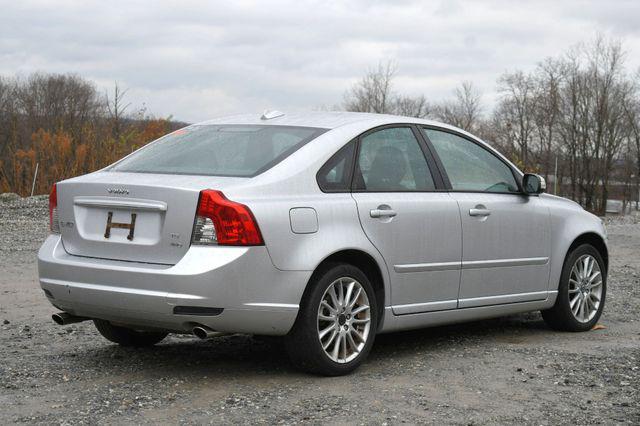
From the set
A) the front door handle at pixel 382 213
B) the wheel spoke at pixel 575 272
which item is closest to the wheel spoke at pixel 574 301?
the wheel spoke at pixel 575 272

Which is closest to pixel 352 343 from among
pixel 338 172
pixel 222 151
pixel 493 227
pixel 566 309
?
pixel 338 172

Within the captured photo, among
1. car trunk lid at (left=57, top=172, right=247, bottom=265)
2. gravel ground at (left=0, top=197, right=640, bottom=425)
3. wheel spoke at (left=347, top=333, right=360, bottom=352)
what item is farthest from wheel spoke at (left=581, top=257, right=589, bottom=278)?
car trunk lid at (left=57, top=172, right=247, bottom=265)

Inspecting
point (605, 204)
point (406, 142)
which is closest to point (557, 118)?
point (605, 204)

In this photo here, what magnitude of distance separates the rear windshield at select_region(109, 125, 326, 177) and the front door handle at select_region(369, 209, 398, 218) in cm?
59

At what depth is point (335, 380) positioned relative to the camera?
5.74 metres

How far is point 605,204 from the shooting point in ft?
269

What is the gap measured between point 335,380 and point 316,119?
1748mm

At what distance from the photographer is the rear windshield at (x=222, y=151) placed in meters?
5.82

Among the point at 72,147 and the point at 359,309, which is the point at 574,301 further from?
the point at 72,147

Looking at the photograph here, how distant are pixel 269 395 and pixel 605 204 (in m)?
80.3

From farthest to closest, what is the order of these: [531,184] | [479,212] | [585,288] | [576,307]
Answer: [585,288], [576,307], [531,184], [479,212]

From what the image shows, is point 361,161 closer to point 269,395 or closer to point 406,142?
point 406,142

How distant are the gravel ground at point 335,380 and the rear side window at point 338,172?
1124 millimetres

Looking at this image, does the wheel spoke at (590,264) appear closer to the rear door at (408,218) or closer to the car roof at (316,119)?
the rear door at (408,218)
